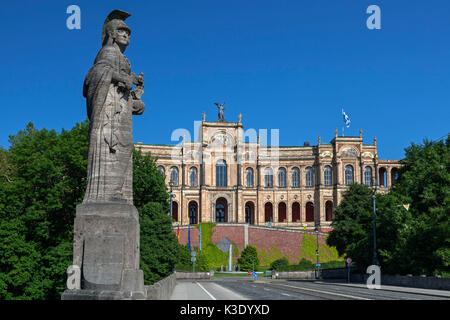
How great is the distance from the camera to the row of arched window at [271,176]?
90.0 metres

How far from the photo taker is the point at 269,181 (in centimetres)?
9350

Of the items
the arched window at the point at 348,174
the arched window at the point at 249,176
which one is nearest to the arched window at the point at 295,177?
the arched window at the point at 249,176

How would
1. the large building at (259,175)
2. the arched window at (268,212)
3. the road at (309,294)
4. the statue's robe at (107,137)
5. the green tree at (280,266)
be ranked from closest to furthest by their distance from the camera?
the statue's robe at (107,137) < the road at (309,294) < the green tree at (280,266) < the large building at (259,175) < the arched window at (268,212)

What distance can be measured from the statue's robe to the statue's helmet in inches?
17.4

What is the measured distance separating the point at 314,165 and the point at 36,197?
66.9 meters

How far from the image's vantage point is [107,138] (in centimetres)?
1011

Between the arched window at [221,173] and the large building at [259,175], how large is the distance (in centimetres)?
11

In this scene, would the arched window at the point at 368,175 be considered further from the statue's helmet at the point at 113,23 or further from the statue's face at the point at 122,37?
the statue's helmet at the point at 113,23

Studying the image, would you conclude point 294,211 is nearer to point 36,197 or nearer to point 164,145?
point 164,145

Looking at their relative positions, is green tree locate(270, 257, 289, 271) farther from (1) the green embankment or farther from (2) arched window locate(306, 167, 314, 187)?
(2) arched window locate(306, 167, 314, 187)

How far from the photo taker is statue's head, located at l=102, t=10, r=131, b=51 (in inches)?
420

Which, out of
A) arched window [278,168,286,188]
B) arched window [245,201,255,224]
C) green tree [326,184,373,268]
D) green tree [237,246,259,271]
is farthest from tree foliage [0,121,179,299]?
arched window [278,168,286,188]

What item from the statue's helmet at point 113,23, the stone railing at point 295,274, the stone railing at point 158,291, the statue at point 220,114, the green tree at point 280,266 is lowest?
the stone railing at point 295,274
